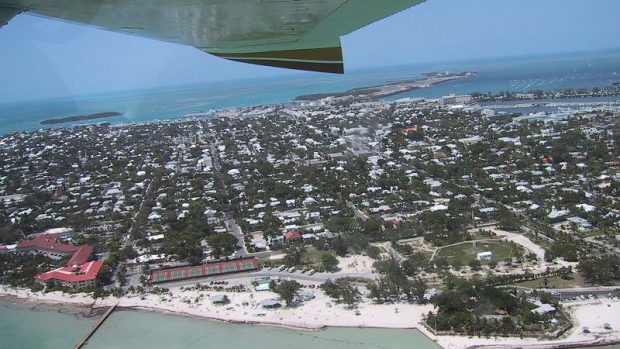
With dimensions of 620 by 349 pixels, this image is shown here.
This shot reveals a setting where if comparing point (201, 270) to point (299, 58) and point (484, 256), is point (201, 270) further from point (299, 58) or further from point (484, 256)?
point (299, 58)

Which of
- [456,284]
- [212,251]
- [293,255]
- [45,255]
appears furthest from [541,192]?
[45,255]

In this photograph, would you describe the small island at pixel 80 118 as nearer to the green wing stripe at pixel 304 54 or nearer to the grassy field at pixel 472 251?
the grassy field at pixel 472 251

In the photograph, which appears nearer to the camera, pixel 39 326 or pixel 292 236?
pixel 39 326

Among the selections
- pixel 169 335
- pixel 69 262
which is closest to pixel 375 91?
pixel 69 262

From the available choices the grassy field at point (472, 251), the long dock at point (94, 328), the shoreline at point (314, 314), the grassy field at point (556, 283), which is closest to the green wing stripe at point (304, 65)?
the shoreline at point (314, 314)

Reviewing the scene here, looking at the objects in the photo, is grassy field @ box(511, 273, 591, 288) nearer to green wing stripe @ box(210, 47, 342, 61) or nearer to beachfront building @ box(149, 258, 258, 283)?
beachfront building @ box(149, 258, 258, 283)

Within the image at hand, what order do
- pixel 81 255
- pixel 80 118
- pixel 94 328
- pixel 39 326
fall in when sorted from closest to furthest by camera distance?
pixel 94 328, pixel 39 326, pixel 81 255, pixel 80 118
